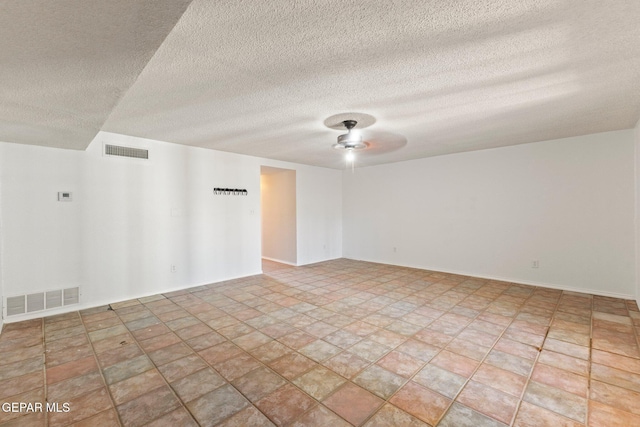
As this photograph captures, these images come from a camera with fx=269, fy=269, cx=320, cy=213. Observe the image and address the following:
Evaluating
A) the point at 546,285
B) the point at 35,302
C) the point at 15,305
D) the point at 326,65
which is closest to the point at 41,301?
the point at 35,302

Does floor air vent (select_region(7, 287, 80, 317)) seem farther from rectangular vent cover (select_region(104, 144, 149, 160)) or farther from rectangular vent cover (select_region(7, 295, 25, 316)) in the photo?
rectangular vent cover (select_region(104, 144, 149, 160))

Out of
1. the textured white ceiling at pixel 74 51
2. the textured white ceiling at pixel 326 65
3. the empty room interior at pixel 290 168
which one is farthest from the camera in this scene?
the empty room interior at pixel 290 168

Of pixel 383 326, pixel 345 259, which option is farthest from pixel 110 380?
pixel 345 259

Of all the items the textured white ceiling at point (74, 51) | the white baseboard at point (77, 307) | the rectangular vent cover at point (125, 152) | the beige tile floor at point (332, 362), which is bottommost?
the beige tile floor at point (332, 362)

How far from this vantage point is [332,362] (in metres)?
2.32

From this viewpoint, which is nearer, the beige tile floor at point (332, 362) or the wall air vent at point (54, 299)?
the beige tile floor at point (332, 362)

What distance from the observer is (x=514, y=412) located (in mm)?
1746

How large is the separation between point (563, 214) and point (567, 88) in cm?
275

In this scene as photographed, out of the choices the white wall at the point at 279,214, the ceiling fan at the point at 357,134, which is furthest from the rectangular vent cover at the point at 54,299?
the ceiling fan at the point at 357,134

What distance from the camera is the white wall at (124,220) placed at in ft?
10.9

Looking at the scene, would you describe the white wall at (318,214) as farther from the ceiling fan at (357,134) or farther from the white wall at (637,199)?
the white wall at (637,199)

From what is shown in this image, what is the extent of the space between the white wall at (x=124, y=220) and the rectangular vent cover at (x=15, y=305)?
0.06 metres

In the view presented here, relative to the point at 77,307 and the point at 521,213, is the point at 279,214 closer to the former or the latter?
the point at 77,307

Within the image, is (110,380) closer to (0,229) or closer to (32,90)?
(32,90)
